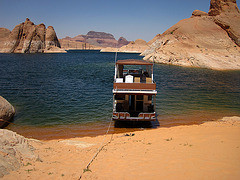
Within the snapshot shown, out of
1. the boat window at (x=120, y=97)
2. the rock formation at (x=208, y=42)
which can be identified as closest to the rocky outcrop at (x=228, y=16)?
the rock formation at (x=208, y=42)

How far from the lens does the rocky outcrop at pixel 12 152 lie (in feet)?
22.5

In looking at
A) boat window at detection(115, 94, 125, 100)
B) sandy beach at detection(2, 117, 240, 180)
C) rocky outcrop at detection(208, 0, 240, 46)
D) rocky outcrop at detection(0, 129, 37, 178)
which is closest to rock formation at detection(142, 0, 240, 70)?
rocky outcrop at detection(208, 0, 240, 46)

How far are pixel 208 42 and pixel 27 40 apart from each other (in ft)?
432

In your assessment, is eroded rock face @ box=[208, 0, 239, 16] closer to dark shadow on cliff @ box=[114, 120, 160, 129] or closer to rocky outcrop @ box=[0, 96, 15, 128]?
dark shadow on cliff @ box=[114, 120, 160, 129]

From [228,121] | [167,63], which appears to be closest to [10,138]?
[228,121]

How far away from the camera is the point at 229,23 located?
3196 inches

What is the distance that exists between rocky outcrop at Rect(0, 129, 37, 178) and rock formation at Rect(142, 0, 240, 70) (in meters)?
61.8

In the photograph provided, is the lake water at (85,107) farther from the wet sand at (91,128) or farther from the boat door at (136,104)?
the boat door at (136,104)

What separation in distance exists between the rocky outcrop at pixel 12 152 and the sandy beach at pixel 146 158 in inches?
10.3

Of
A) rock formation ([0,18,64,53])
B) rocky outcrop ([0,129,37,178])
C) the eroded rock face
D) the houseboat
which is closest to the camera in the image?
rocky outcrop ([0,129,37,178])

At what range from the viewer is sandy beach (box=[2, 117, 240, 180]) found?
23.6ft

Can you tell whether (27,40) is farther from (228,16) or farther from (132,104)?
(132,104)

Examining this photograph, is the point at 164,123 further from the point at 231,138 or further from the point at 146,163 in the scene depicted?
the point at 146,163

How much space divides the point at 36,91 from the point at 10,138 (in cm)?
1955
